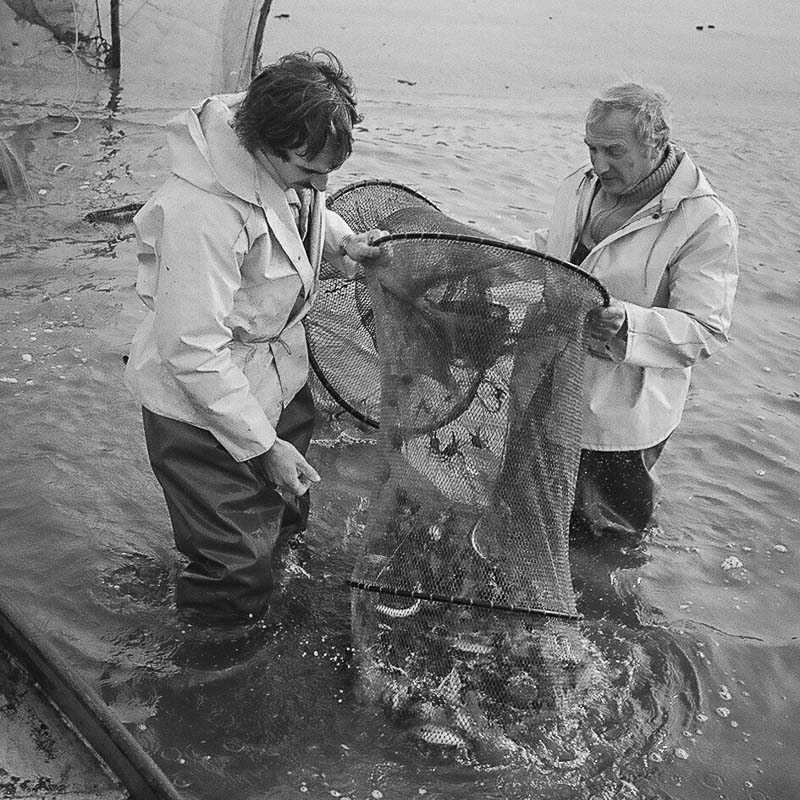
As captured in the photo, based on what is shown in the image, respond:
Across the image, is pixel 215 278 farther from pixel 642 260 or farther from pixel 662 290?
pixel 662 290

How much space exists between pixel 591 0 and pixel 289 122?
15.3 meters

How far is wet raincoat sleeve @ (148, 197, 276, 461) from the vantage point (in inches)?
116

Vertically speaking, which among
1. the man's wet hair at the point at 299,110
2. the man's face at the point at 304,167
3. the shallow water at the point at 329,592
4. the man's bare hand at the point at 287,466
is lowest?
the shallow water at the point at 329,592

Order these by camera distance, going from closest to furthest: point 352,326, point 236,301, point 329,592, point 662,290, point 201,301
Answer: point 201,301 < point 236,301 < point 662,290 < point 329,592 < point 352,326

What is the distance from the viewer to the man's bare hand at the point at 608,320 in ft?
11.2

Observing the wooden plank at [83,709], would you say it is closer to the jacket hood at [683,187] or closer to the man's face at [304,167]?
the man's face at [304,167]

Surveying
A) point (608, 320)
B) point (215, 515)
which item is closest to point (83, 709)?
point (215, 515)

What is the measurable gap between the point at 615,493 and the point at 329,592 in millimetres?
1350

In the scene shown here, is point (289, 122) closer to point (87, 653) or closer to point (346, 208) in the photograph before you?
point (346, 208)

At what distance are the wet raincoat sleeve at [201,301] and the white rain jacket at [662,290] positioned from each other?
1.37 meters

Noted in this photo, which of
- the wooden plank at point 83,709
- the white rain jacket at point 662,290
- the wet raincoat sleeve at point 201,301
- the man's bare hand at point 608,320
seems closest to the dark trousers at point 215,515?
the wet raincoat sleeve at point 201,301

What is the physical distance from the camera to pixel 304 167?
3.02m

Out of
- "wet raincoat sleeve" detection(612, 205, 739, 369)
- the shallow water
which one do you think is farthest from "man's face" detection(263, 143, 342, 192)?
the shallow water

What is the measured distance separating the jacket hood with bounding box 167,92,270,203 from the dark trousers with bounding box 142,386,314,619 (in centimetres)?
77
